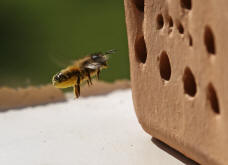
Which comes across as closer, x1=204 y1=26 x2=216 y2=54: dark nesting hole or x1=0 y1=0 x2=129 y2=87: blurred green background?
x1=204 y1=26 x2=216 y2=54: dark nesting hole

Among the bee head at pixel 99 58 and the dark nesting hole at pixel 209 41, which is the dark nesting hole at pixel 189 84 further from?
the bee head at pixel 99 58

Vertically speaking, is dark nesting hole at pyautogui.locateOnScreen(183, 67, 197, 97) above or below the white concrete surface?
above

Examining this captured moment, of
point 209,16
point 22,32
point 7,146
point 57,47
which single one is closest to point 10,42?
point 22,32

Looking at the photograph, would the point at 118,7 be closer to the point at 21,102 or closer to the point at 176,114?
the point at 21,102

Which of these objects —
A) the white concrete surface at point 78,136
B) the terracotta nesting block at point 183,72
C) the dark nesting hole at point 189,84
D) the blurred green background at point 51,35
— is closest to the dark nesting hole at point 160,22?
the terracotta nesting block at point 183,72

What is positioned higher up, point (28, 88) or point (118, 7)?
point (118, 7)

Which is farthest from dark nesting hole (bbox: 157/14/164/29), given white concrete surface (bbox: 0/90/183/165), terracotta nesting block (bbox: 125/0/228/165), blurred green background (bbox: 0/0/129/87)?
blurred green background (bbox: 0/0/129/87)

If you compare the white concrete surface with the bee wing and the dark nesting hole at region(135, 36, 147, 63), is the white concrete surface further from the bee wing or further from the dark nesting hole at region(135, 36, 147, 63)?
the bee wing
